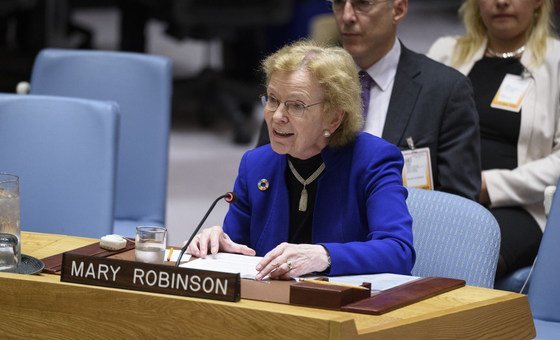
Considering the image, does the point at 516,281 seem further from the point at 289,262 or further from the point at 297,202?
the point at 289,262

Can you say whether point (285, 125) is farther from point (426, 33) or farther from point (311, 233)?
point (426, 33)

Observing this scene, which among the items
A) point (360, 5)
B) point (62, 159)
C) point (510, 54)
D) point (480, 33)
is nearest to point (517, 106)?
point (510, 54)

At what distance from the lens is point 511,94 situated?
13.6 feet

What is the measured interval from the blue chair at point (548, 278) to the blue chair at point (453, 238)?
0.69 feet

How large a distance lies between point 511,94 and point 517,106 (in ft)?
0.16

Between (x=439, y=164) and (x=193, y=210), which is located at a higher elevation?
(x=439, y=164)

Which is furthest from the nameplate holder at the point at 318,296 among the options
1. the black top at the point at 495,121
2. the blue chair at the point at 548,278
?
the black top at the point at 495,121

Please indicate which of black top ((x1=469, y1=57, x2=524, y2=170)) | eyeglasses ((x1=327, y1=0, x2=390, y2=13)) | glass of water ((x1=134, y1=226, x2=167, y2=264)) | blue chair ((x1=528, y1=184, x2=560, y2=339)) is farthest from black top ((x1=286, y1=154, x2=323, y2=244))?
black top ((x1=469, y1=57, x2=524, y2=170))

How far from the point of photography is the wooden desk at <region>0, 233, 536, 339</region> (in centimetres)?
223

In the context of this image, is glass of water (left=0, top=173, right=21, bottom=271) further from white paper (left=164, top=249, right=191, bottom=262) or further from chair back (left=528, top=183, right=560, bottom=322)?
chair back (left=528, top=183, right=560, bottom=322)

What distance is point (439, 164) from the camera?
149 inches

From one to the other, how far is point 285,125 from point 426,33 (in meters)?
8.60

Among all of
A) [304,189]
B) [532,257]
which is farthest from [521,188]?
[304,189]

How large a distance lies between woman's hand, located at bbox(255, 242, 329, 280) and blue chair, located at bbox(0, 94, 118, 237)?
4.03ft
